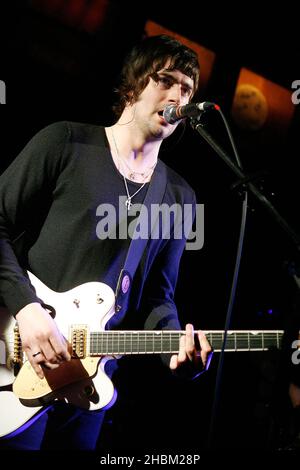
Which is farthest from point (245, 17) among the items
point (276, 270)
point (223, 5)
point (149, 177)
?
point (149, 177)

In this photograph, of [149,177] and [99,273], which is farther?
[149,177]

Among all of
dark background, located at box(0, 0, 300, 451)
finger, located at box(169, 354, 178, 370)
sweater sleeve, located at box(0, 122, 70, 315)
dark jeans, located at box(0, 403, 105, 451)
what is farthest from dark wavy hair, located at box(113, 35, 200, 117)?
dark jeans, located at box(0, 403, 105, 451)

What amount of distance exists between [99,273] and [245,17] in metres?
4.00

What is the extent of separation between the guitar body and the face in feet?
3.23

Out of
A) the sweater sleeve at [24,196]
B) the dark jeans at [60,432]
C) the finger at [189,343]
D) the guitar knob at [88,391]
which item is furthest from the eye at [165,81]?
the dark jeans at [60,432]

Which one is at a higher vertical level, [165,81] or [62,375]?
[165,81]

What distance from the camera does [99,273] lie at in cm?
219

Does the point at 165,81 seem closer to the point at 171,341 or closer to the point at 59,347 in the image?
the point at 171,341

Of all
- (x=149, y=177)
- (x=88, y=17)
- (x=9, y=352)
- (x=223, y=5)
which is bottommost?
(x=9, y=352)

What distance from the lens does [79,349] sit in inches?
80.4

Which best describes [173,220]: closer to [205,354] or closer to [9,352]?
[205,354]

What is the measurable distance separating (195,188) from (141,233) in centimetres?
196

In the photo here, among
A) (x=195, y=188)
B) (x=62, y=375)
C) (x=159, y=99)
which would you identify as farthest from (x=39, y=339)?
(x=195, y=188)
